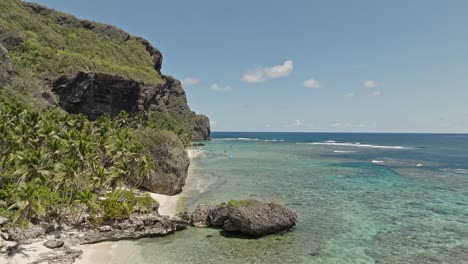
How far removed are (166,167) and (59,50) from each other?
258 feet

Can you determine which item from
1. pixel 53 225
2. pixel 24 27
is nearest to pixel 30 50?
pixel 24 27

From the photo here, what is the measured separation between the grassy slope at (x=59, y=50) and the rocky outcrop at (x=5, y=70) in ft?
21.9

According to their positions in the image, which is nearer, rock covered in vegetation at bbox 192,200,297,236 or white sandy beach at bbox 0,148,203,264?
white sandy beach at bbox 0,148,203,264

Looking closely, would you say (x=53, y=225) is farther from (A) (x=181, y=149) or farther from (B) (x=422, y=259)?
(B) (x=422, y=259)

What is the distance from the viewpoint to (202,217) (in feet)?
140

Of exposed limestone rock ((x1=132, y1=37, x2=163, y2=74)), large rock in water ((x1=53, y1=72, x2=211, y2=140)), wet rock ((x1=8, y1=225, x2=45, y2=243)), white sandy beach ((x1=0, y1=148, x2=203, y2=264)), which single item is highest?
exposed limestone rock ((x1=132, y1=37, x2=163, y2=74))

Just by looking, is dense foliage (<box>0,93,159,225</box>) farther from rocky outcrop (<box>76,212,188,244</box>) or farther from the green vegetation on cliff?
rocky outcrop (<box>76,212,188,244</box>)

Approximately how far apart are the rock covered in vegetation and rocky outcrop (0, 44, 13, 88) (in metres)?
66.3

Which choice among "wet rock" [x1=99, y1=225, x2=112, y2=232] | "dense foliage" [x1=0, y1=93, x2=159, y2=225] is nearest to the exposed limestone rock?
"dense foliage" [x1=0, y1=93, x2=159, y2=225]

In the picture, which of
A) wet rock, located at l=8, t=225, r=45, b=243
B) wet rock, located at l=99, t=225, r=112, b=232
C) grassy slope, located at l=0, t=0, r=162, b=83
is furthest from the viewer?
grassy slope, located at l=0, t=0, r=162, b=83

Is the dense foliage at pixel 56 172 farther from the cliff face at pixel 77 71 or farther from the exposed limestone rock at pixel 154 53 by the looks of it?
the exposed limestone rock at pixel 154 53

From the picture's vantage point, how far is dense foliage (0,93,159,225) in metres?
34.9

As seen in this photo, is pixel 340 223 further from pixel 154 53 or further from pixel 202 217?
pixel 154 53

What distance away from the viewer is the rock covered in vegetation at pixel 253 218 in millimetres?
38000
